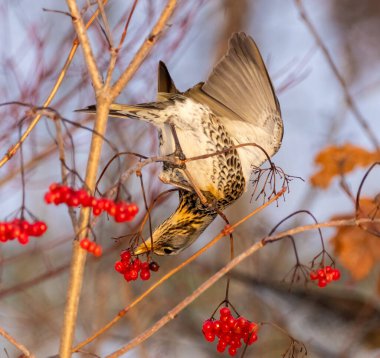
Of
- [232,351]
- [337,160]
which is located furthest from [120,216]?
[337,160]

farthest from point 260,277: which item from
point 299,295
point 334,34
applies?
point 334,34

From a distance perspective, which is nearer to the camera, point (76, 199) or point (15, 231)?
point (76, 199)

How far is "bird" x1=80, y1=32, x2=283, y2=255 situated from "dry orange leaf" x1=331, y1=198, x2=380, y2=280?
93cm

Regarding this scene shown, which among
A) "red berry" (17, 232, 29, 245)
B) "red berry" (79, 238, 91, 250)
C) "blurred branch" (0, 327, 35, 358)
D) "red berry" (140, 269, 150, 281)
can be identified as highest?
"red berry" (17, 232, 29, 245)

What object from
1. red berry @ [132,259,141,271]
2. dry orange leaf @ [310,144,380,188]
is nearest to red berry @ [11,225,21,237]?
red berry @ [132,259,141,271]

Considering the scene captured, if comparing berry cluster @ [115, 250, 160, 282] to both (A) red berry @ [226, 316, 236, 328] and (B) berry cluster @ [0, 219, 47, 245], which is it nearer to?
(A) red berry @ [226, 316, 236, 328]

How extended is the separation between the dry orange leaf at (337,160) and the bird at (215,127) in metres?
0.89

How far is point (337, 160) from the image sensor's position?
392cm

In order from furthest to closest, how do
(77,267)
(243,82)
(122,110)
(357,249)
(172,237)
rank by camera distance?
(357,249), (243,82), (172,237), (122,110), (77,267)

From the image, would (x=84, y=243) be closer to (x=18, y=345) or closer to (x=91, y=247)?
(x=91, y=247)

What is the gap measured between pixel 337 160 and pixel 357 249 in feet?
1.71

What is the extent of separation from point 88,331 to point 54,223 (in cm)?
152

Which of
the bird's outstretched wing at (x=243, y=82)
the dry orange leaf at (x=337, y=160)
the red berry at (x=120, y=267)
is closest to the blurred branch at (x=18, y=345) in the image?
the red berry at (x=120, y=267)

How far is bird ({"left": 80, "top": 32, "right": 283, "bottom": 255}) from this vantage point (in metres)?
2.78
